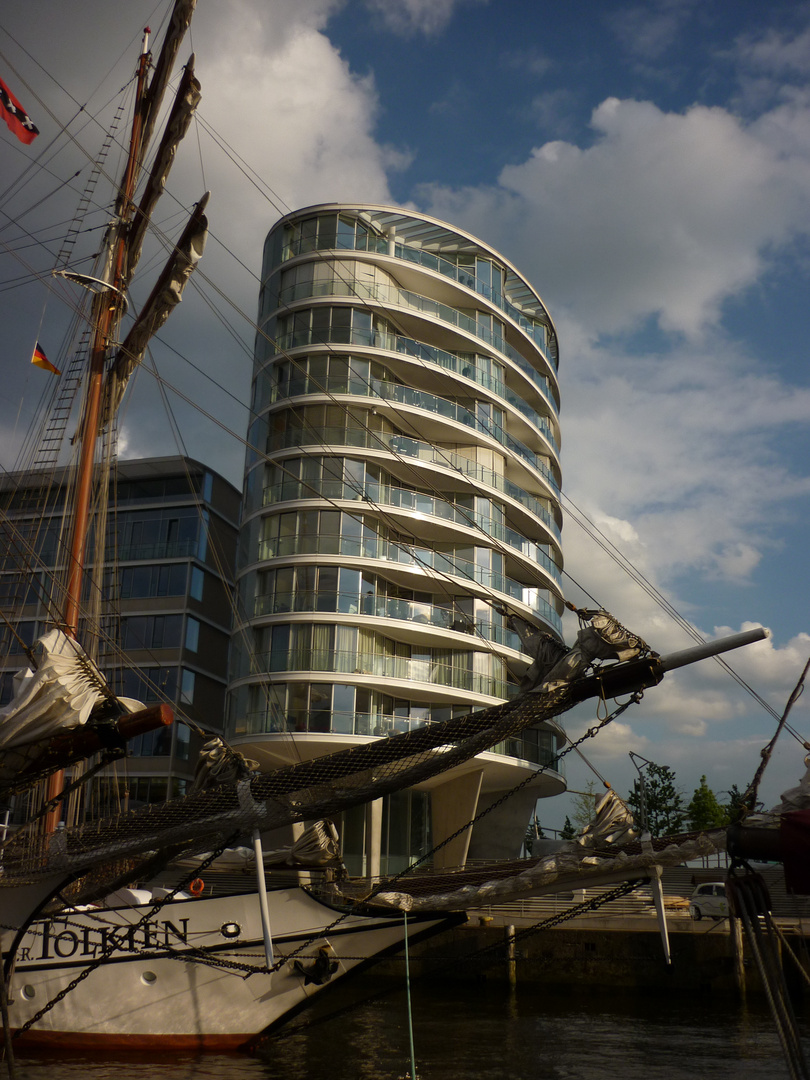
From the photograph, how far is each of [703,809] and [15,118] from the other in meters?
50.3

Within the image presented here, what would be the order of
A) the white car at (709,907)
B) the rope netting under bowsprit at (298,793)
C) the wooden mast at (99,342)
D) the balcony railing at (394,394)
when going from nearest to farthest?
the rope netting under bowsprit at (298,793)
the wooden mast at (99,342)
the white car at (709,907)
the balcony railing at (394,394)

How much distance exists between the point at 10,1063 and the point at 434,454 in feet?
84.7

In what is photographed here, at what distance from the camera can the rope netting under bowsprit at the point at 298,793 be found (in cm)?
1124

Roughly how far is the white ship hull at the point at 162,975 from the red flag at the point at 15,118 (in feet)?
42.8

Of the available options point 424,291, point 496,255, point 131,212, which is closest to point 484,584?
point 424,291

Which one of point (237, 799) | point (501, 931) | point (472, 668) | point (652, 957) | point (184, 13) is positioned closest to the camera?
point (237, 799)

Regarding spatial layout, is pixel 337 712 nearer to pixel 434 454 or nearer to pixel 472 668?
pixel 472 668

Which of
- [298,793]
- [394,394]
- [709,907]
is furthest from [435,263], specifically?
[298,793]

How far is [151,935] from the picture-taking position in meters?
13.9

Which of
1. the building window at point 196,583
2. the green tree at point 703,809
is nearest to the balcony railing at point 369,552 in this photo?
Result: the building window at point 196,583

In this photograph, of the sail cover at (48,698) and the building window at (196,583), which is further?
the building window at (196,583)

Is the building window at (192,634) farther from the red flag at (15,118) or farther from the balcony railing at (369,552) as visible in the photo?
the red flag at (15,118)

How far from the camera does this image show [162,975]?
14023 mm

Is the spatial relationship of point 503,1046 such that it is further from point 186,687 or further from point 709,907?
point 186,687
